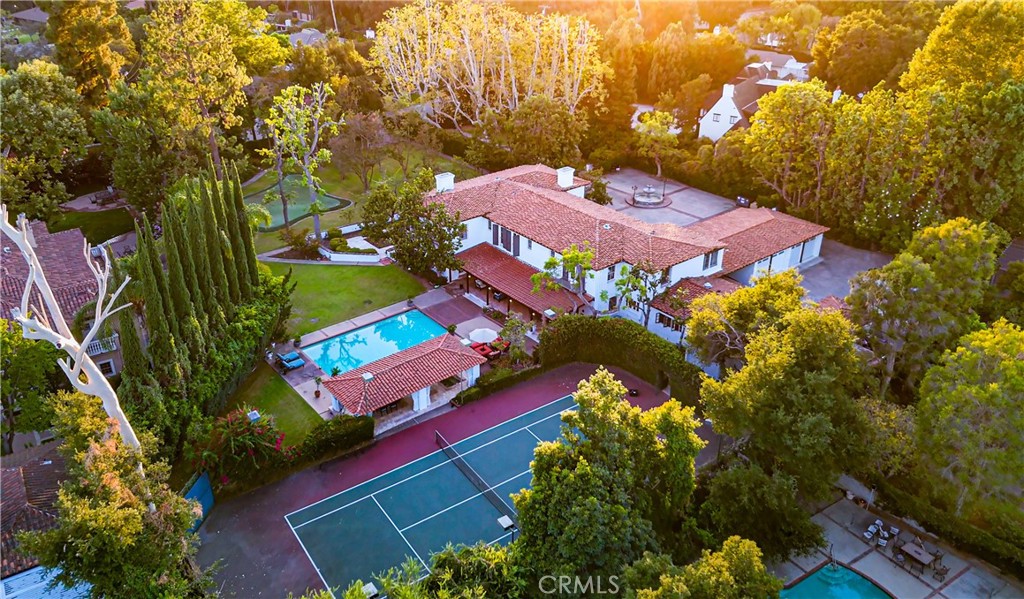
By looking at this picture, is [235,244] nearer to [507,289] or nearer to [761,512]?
[507,289]

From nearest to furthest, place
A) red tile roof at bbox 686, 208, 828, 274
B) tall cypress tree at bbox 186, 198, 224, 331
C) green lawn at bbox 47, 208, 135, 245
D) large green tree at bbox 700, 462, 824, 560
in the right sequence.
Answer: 1. large green tree at bbox 700, 462, 824, 560
2. tall cypress tree at bbox 186, 198, 224, 331
3. red tile roof at bbox 686, 208, 828, 274
4. green lawn at bbox 47, 208, 135, 245

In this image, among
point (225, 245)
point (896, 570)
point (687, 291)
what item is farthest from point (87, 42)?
point (896, 570)

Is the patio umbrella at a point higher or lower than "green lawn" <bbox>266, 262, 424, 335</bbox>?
higher

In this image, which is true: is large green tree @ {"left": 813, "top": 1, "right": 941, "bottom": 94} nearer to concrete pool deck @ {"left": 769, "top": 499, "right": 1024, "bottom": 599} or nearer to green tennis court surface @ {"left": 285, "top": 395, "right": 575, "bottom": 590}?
concrete pool deck @ {"left": 769, "top": 499, "right": 1024, "bottom": 599}

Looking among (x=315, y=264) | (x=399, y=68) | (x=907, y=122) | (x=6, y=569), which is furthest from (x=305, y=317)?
(x=907, y=122)

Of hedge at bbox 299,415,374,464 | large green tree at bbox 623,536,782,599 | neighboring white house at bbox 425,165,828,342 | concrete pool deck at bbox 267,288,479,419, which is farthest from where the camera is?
neighboring white house at bbox 425,165,828,342

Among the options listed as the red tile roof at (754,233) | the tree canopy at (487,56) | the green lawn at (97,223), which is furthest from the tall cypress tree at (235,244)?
the tree canopy at (487,56)

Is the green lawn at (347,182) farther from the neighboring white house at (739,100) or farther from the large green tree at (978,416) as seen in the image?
the large green tree at (978,416)

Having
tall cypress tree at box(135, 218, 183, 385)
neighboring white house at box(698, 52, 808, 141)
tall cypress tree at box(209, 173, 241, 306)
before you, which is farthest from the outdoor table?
neighboring white house at box(698, 52, 808, 141)
